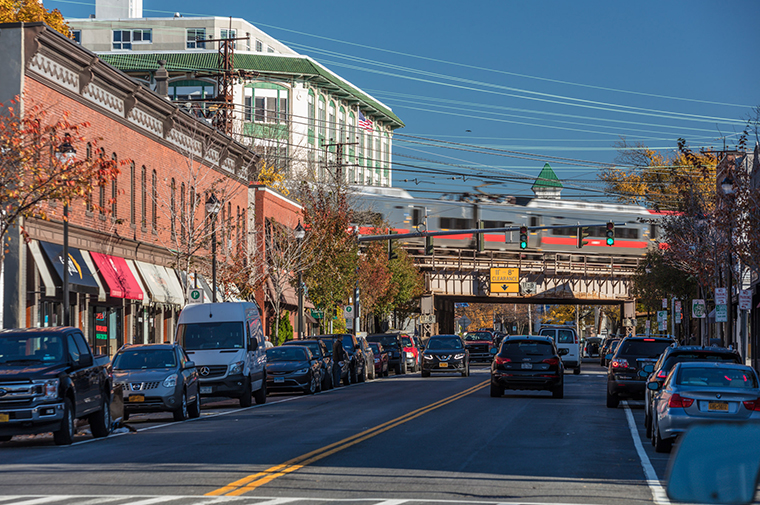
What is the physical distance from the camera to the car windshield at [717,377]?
1529 centimetres

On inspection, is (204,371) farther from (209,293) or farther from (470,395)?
(209,293)

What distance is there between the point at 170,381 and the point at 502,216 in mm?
50178

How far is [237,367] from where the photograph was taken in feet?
87.5

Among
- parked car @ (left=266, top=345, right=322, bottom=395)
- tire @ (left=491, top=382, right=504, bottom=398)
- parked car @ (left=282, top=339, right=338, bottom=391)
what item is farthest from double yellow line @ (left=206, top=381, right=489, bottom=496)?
parked car @ (left=282, top=339, right=338, bottom=391)

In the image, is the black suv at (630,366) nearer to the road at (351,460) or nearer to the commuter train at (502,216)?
the road at (351,460)

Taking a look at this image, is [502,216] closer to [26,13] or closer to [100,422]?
[26,13]

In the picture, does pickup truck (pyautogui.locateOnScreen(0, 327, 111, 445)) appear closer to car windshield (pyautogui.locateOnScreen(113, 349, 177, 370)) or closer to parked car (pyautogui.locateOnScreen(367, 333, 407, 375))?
car windshield (pyautogui.locateOnScreen(113, 349, 177, 370))

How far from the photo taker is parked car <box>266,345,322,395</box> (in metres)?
31.7

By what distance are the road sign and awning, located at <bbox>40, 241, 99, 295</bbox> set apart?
148 ft

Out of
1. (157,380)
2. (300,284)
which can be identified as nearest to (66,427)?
(157,380)

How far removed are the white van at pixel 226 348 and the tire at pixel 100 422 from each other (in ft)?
23.1

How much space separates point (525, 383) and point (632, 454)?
13296 mm

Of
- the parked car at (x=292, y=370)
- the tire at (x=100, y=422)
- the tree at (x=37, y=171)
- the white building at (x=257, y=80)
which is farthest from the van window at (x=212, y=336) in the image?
the white building at (x=257, y=80)

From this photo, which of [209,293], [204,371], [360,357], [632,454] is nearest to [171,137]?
[209,293]
